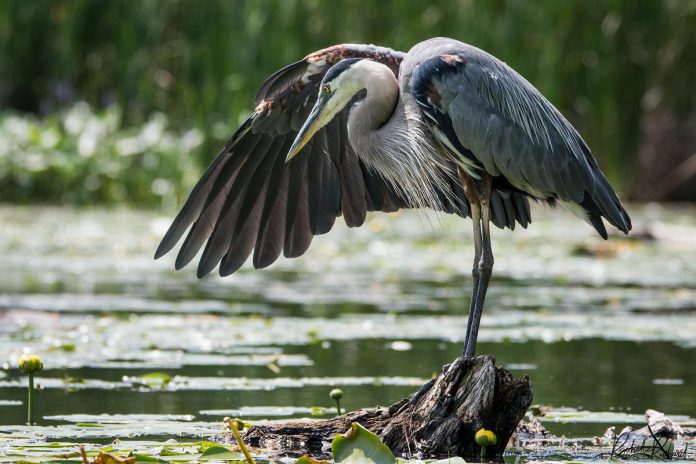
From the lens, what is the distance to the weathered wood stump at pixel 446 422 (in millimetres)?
4566

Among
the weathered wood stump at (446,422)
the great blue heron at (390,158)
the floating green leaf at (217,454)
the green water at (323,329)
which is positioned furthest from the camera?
the green water at (323,329)

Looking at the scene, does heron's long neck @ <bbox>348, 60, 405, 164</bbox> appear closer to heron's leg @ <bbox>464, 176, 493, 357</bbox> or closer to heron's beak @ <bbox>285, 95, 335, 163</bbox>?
heron's beak @ <bbox>285, 95, 335, 163</bbox>

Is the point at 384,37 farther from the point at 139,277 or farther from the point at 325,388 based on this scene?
the point at 325,388

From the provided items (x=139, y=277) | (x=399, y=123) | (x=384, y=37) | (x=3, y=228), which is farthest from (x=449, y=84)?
(x=384, y=37)

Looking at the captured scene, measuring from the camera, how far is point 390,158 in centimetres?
554

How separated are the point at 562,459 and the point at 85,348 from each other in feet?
9.72

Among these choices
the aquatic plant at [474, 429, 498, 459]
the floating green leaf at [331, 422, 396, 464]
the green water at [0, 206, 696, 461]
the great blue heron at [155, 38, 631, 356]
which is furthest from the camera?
the green water at [0, 206, 696, 461]

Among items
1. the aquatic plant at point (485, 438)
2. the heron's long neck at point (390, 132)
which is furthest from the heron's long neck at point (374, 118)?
the aquatic plant at point (485, 438)

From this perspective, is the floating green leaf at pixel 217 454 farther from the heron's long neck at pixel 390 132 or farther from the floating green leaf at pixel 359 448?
the heron's long neck at pixel 390 132

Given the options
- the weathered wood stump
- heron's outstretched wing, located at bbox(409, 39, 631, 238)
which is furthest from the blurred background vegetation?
the weathered wood stump

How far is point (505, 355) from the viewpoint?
22.8 ft

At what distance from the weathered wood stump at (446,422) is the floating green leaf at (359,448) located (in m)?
0.59

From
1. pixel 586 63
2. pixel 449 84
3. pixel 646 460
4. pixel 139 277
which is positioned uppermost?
pixel 586 63

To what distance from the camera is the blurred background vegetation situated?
14.9m
